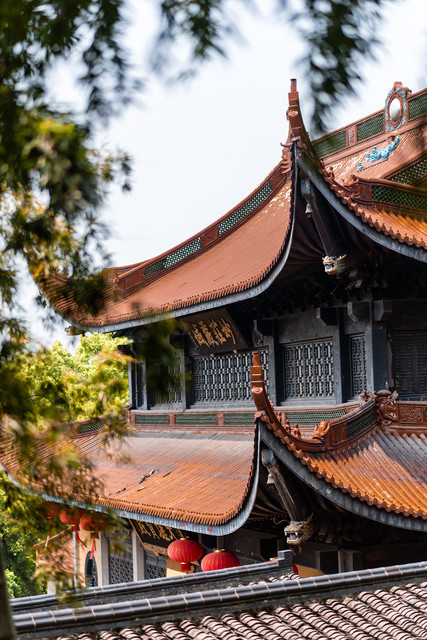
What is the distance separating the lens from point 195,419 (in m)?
13.9

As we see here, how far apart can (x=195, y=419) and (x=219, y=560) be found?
117 inches

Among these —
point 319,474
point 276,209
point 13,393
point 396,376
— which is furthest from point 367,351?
point 13,393

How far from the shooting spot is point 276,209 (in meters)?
15.0

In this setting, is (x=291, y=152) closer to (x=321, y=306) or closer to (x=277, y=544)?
(x=321, y=306)

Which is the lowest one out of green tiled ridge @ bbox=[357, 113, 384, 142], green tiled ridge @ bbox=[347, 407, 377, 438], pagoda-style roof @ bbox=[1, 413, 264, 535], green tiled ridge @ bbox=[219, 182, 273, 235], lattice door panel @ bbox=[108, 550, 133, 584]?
Answer: lattice door panel @ bbox=[108, 550, 133, 584]

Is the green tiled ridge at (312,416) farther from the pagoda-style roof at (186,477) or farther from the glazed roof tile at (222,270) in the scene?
the glazed roof tile at (222,270)

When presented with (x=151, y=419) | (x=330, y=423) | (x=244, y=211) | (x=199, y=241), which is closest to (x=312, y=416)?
(x=330, y=423)

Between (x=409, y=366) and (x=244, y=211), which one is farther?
(x=244, y=211)

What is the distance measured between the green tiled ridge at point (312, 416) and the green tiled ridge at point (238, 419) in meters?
0.90

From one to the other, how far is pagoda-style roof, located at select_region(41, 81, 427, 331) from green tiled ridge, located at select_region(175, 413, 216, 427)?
1553mm

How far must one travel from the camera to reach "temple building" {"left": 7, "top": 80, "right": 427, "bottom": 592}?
Result: 902cm

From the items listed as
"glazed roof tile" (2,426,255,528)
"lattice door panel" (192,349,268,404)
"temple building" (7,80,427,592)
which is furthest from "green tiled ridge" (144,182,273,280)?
"glazed roof tile" (2,426,255,528)

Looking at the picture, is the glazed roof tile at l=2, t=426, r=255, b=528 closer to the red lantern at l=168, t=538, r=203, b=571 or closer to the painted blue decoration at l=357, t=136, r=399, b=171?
the red lantern at l=168, t=538, r=203, b=571

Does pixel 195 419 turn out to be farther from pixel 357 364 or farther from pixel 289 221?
pixel 289 221
